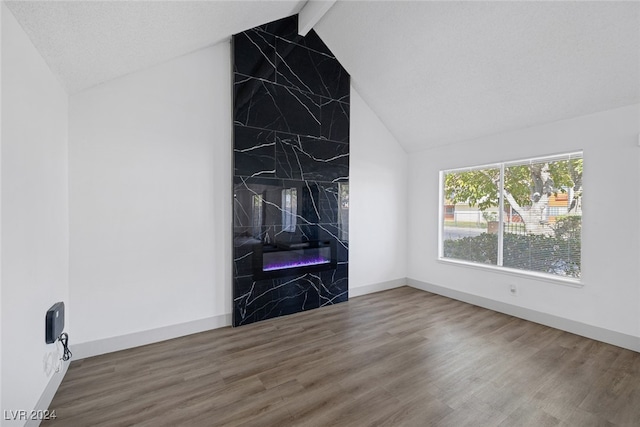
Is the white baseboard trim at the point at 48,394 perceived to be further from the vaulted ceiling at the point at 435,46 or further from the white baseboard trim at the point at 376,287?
the white baseboard trim at the point at 376,287

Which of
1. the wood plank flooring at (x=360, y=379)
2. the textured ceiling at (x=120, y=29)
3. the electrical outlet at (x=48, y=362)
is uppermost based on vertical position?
the textured ceiling at (x=120, y=29)

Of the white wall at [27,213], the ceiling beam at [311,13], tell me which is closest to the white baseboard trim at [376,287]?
the white wall at [27,213]

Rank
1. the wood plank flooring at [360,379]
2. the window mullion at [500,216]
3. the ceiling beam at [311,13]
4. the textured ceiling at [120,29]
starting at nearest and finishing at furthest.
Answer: the textured ceiling at [120,29] < the wood plank flooring at [360,379] < the ceiling beam at [311,13] < the window mullion at [500,216]

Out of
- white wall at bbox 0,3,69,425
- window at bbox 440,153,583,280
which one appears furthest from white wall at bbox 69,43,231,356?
window at bbox 440,153,583,280

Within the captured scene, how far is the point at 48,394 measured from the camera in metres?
1.92

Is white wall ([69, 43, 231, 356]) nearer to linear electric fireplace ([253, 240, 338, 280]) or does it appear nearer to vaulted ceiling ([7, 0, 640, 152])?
vaulted ceiling ([7, 0, 640, 152])

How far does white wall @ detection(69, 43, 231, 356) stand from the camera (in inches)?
101

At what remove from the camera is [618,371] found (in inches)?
92.7

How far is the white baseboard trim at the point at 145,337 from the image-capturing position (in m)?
Answer: 2.55

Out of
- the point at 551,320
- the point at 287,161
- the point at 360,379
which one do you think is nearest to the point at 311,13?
the point at 287,161

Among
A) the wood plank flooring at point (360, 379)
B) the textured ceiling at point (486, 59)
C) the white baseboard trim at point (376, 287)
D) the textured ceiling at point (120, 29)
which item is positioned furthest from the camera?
the white baseboard trim at point (376, 287)

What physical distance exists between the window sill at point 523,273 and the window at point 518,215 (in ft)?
0.22

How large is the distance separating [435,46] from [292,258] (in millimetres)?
3051

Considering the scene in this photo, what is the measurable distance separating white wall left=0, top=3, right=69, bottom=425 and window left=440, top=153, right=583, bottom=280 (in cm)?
479
